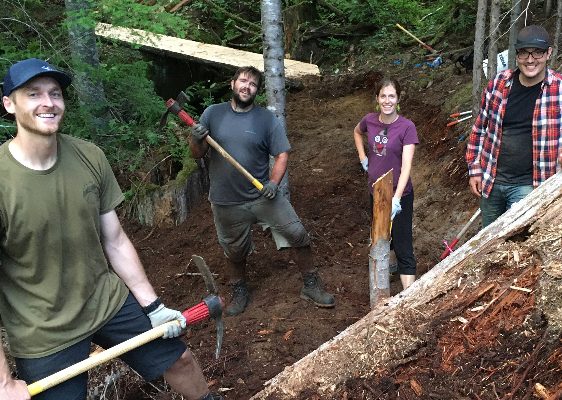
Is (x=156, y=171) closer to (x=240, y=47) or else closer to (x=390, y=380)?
(x=390, y=380)

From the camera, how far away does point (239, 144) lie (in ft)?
15.4

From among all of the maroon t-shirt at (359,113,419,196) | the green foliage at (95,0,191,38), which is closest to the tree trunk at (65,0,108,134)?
the green foliage at (95,0,191,38)

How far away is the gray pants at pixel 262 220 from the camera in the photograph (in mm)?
4781

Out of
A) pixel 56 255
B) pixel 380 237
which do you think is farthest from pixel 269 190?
pixel 56 255

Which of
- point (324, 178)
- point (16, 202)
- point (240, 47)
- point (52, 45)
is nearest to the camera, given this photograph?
point (16, 202)

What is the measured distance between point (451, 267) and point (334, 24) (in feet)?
36.3

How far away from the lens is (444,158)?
7.21 meters

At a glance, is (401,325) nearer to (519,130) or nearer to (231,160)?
(519,130)

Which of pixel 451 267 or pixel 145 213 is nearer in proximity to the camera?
pixel 451 267

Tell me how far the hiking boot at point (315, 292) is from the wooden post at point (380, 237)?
108 centimetres

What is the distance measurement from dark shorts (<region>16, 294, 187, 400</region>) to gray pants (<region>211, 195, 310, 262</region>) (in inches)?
71.5

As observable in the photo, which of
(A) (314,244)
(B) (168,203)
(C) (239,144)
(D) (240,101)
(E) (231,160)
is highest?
(D) (240,101)

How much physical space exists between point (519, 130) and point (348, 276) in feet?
7.39

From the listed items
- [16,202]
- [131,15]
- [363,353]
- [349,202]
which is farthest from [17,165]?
[349,202]
